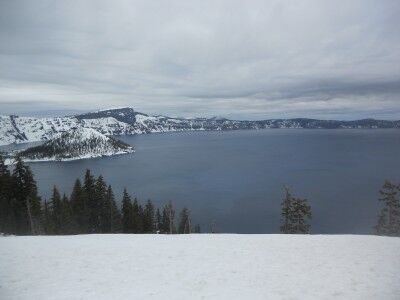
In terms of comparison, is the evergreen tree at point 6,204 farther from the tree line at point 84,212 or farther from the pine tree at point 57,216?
the pine tree at point 57,216

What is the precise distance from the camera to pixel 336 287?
42.9ft

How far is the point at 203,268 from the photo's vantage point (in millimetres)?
15539

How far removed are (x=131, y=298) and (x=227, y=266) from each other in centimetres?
536

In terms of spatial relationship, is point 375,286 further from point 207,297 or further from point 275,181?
point 275,181

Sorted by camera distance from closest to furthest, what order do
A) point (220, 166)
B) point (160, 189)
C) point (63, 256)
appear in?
point (63, 256) → point (160, 189) → point (220, 166)

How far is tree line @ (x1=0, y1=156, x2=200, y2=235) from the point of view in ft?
135

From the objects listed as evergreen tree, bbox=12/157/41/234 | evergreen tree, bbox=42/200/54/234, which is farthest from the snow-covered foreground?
evergreen tree, bbox=42/200/54/234

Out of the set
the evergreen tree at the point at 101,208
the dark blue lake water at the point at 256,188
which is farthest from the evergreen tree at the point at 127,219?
the dark blue lake water at the point at 256,188

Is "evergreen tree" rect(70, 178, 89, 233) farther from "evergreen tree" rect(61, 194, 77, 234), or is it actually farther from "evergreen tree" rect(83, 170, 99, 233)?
"evergreen tree" rect(61, 194, 77, 234)

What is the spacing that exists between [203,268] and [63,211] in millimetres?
35807

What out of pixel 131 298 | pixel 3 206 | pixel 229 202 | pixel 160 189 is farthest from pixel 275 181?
pixel 131 298

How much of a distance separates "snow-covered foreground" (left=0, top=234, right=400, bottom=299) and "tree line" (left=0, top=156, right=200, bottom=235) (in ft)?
73.4

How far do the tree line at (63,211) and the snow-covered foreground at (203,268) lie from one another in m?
22.4

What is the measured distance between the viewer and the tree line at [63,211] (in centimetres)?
4116
